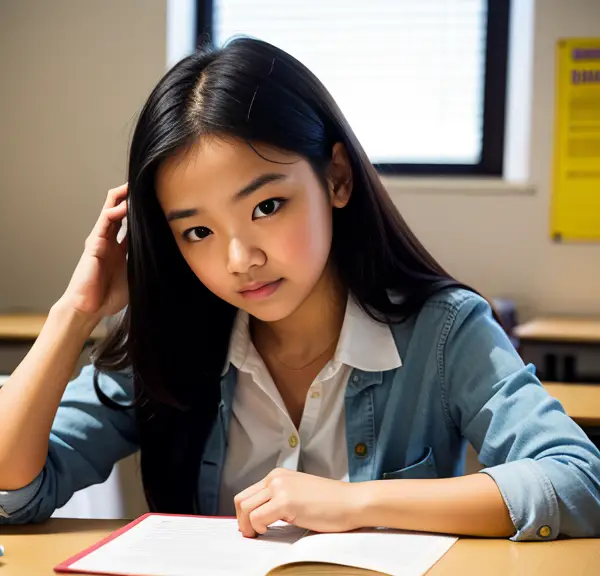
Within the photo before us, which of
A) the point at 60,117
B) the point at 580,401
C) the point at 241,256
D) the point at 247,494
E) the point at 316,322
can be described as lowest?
the point at 580,401

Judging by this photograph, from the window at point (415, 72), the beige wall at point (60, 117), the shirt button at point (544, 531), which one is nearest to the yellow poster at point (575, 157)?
the window at point (415, 72)

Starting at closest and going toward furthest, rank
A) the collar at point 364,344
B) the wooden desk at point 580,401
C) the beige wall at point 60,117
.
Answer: the collar at point 364,344
the wooden desk at point 580,401
the beige wall at point 60,117

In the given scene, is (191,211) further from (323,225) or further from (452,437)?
(452,437)

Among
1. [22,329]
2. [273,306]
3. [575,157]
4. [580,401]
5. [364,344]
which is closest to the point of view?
[273,306]

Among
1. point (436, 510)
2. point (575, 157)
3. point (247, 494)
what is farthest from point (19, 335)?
point (575, 157)

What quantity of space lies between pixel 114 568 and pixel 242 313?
0.63 metres

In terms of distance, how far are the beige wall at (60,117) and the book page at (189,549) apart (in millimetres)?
2888

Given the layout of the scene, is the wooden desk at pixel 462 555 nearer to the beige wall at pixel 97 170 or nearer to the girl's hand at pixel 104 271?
the girl's hand at pixel 104 271

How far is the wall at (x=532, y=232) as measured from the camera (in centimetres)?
354

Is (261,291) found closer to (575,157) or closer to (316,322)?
(316,322)

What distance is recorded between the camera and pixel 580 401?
1.75m

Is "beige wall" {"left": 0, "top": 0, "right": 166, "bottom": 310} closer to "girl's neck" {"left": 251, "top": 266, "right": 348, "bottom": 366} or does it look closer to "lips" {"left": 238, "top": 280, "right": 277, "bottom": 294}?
"girl's neck" {"left": 251, "top": 266, "right": 348, "bottom": 366}

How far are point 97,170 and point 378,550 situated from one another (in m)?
3.13

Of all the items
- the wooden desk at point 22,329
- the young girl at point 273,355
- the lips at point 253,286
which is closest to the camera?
the young girl at point 273,355
